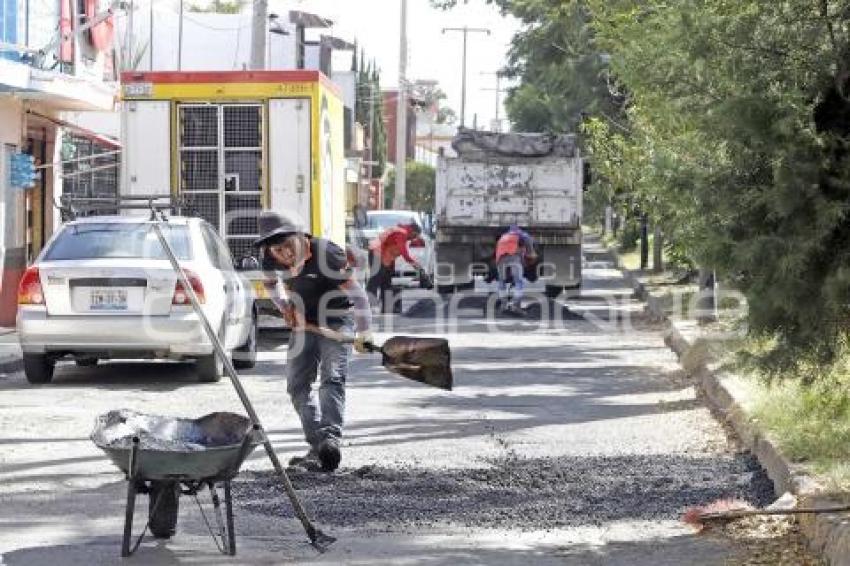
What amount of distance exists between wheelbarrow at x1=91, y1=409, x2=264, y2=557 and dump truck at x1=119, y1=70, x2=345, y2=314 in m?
10.9

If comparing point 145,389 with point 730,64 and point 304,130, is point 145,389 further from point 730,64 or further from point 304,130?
point 730,64

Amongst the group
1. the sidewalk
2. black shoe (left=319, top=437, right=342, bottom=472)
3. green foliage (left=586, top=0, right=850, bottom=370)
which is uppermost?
green foliage (left=586, top=0, right=850, bottom=370)

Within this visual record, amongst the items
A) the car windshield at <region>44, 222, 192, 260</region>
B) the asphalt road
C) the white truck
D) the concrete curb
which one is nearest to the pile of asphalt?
the asphalt road

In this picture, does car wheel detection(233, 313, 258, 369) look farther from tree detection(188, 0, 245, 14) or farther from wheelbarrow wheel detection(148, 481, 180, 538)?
tree detection(188, 0, 245, 14)

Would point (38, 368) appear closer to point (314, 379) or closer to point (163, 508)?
point (314, 379)

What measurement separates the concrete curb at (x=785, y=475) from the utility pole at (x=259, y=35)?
12752 mm

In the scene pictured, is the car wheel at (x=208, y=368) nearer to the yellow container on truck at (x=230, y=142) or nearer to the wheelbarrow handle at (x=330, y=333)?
the yellow container on truck at (x=230, y=142)

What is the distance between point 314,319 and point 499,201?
19.3 meters

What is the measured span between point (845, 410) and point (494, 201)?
19.0 meters

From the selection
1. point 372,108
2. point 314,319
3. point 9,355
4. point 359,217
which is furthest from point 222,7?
point 314,319

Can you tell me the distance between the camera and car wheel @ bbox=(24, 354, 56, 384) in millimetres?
13766

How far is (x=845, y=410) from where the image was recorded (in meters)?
9.63

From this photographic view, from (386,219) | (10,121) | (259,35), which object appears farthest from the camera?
(386,219)

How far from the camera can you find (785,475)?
27.6ft
